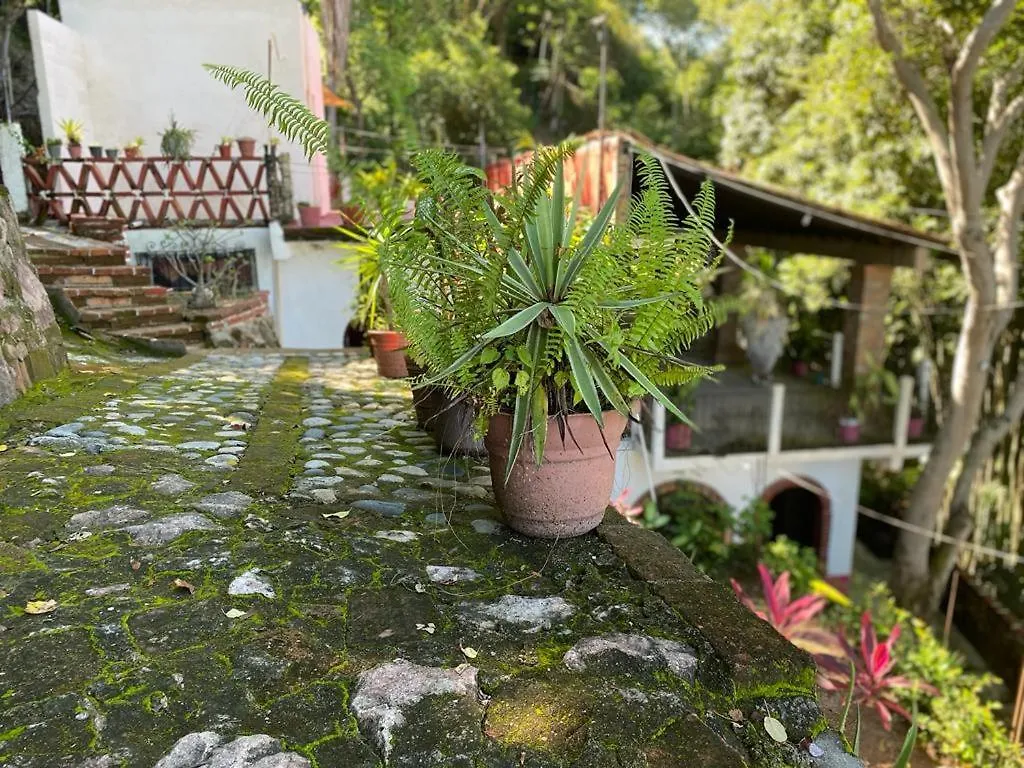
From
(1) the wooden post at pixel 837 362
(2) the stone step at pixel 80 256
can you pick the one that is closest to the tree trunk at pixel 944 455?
(1) the wooden post at pixel 837 362

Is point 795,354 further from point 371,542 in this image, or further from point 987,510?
point 371,542

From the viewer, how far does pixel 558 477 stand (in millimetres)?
2164

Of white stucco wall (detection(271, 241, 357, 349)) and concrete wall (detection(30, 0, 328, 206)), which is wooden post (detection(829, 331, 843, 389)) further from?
concrete wall (detection(30, 0, 328, 206))

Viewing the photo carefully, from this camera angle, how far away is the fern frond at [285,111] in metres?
2.15

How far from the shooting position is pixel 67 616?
172 cm

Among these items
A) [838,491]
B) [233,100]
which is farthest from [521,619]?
[233,100]

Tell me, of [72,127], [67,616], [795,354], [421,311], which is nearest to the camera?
[67,616]

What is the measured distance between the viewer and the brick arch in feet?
29.4

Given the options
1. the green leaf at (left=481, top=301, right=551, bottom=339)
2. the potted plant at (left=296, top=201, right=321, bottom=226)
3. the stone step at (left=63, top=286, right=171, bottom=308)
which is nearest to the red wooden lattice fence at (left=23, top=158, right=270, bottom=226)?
the potted plant at (left=296, top=201, right=321, bottom=226)

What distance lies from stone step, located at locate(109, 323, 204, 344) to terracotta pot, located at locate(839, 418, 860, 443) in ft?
22.4

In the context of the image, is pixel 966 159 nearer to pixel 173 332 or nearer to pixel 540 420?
pixel 540 420

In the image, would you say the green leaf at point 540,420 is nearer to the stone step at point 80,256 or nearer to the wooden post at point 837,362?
the stone step at point 80,256

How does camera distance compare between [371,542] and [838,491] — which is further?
[838,491]

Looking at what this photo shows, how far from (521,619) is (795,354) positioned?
34.1 feet
